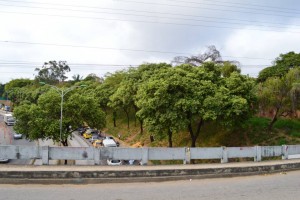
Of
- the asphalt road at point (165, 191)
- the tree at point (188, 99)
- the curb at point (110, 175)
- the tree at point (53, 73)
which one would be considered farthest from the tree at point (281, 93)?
the tree at point (53, 73)

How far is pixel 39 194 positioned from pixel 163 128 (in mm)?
21152

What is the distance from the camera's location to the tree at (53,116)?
32438 millimetres

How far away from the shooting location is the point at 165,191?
8.86 metres

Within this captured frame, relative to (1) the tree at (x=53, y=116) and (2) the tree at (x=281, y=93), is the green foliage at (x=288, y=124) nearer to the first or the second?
(2) the tree at (x=281, y=93)

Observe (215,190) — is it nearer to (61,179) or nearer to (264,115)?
(61,179)

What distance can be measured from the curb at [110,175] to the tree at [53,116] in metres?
23.7

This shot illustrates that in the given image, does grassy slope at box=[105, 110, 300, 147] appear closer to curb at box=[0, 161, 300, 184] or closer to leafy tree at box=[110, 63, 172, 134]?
leafy tree at box=[110, 63, 172, 134]

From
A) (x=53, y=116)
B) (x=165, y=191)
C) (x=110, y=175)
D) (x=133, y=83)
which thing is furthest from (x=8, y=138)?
(x=165, y=191)

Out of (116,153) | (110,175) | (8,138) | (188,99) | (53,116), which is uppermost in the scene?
(188,99)

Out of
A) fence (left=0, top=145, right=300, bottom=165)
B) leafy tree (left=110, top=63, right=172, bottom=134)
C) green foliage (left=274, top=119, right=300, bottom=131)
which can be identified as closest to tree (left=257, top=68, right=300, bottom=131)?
green foliage (left=274, top=119, right=300, bottom=131)

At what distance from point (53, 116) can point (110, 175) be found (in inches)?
1055

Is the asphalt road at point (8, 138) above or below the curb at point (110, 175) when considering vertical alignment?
below

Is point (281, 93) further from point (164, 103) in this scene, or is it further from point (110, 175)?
point (110, 175)

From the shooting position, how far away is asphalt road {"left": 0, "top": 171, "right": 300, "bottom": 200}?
795 cm
